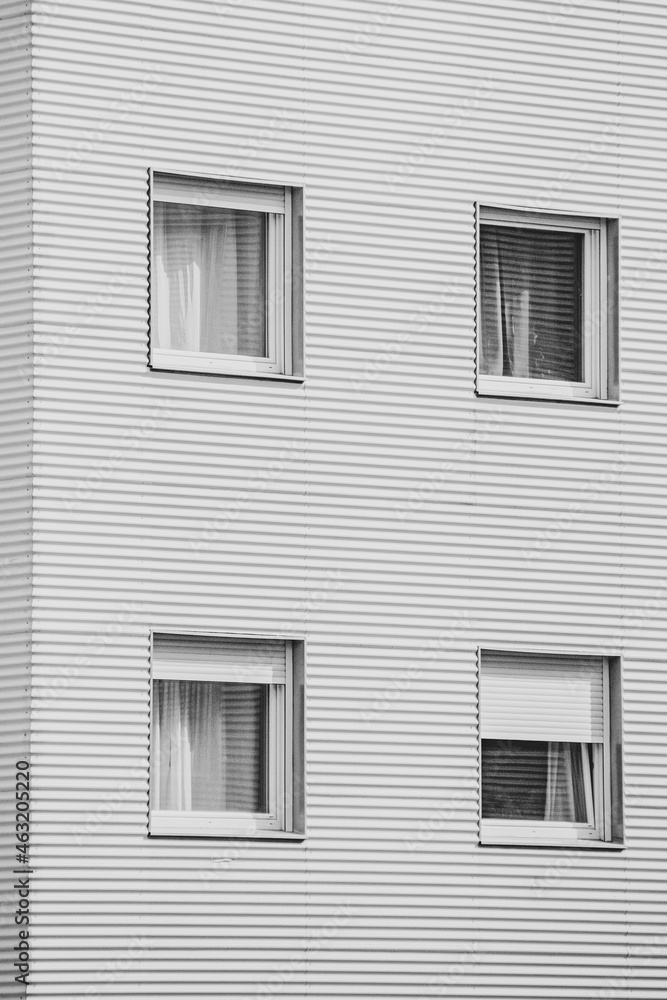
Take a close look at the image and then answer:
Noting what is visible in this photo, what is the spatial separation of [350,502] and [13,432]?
3160 millimetres

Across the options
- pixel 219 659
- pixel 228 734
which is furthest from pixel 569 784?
pixel 219 659

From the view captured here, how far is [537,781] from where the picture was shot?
17547mm

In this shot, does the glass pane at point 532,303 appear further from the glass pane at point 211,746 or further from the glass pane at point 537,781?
the glass pane at point 211,746

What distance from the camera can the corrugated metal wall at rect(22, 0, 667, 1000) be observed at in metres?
15.9

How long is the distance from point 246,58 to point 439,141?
6.69ft

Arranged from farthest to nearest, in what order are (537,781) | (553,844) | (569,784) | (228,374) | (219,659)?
(569,784), (537,781), (553,844), (228,374), (219,659)

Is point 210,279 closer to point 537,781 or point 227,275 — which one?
point 227,275

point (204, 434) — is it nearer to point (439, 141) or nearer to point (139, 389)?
point (139, 389)

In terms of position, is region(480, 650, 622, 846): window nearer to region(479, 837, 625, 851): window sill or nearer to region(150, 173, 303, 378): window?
region(479, 837, 625, 851): window sill

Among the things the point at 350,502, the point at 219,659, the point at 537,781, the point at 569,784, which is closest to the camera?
the point at 219,659

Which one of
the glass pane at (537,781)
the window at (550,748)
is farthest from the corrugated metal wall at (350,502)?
the glass pane at (537,781)

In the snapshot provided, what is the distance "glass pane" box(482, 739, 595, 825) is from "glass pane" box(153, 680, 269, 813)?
225cm

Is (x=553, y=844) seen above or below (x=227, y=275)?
below

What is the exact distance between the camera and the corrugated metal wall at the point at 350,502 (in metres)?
15.9
